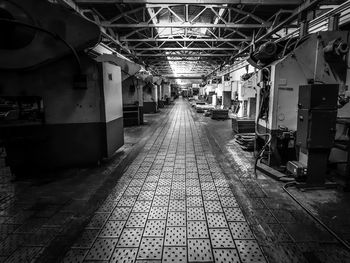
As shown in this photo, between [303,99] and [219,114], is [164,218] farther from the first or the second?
[219,114]

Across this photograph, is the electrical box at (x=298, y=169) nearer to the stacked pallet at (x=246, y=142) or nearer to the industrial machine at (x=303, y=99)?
the industrial machine at (x=303, y=99)

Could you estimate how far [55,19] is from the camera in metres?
2.95

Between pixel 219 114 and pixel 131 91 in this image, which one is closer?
pixel 131 91

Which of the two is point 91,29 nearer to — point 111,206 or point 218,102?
point 111,206

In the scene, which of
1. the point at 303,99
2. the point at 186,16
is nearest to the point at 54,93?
the point at 303,99

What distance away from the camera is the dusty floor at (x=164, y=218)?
72.0 inches

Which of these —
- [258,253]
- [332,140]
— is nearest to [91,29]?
[258,253]

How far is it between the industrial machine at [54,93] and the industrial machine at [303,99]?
2.90m

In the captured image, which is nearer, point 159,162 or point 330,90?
point 330,90

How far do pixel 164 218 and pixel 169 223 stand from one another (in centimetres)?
11

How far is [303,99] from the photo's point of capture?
292 cm

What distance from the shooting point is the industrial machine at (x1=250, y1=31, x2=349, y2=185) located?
280cm

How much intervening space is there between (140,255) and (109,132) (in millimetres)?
2616

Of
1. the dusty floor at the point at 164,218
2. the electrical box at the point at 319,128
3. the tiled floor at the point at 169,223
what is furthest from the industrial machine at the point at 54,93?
the electrical box at the point at 319,128
